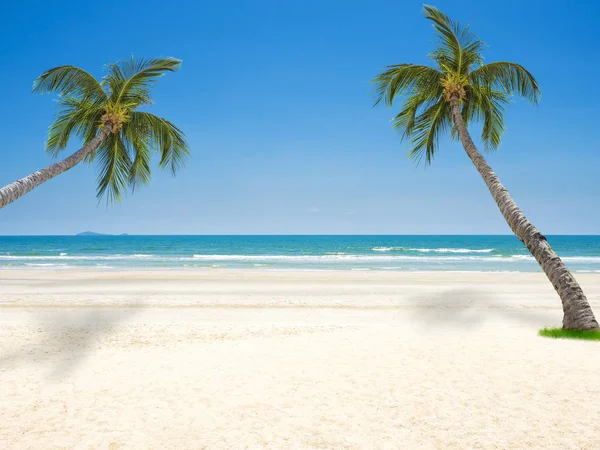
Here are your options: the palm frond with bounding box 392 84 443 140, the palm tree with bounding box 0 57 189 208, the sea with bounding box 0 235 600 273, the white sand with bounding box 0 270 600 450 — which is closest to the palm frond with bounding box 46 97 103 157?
the palm tree with bounding box 0 57 189 208

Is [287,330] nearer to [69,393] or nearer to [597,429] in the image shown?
[69,393]

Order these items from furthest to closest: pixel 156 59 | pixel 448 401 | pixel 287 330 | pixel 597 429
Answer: pixel 156 59, pixel 287 330, pixel 448 401, pixel 597 429

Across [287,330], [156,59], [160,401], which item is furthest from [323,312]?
[156,59]

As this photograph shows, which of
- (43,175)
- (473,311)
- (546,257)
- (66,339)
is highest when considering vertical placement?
(43,175)

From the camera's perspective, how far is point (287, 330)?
7.32 metres

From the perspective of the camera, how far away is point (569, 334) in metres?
6.92

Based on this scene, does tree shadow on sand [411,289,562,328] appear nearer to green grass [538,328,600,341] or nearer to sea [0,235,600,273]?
green grass [538,328,600,341]

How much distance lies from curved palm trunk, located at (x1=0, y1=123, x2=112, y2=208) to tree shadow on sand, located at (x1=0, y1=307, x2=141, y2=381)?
262 cm

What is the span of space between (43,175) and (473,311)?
420 inches

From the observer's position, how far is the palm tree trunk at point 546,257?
7078 millimetres

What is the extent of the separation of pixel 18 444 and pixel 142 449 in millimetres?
1091

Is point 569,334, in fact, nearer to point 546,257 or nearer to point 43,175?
point 546,257

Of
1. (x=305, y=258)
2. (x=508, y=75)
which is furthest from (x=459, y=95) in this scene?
(x=305, y=258)

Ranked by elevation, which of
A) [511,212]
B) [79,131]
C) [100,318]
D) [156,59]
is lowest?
[100,318]
